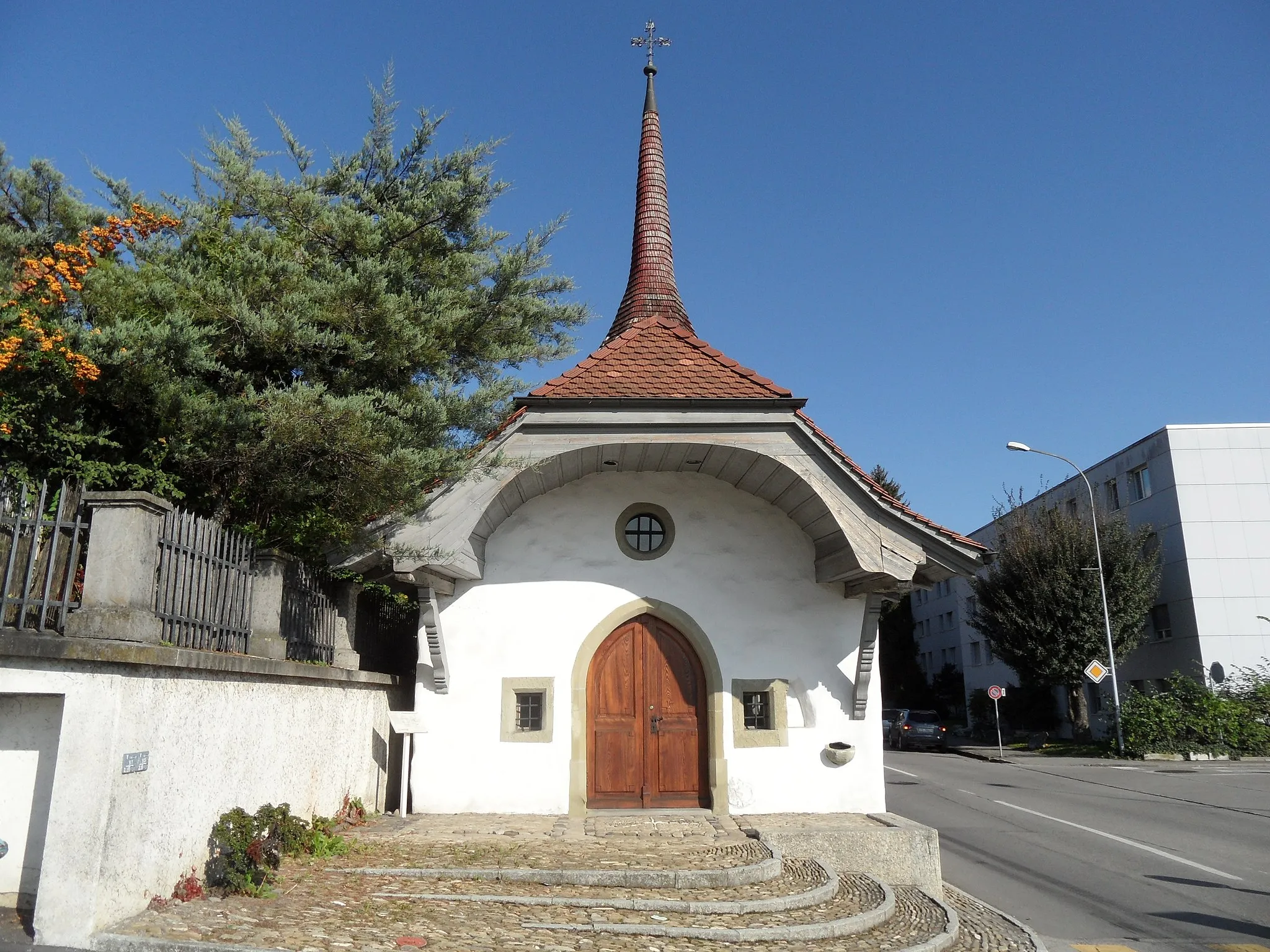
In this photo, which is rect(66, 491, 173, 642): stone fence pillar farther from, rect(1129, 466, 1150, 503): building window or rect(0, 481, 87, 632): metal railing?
rect(1129, 466, 1150, 503): building window

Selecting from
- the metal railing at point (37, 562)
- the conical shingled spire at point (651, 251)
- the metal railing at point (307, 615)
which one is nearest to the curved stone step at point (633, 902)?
the metal railing at point (307, 615)

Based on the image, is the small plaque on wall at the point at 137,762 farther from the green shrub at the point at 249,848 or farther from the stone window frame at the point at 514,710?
the stone window frame at the point at 514,710

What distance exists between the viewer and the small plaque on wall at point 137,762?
558 cm

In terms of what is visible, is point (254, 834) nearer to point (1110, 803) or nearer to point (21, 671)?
point (21, 671)

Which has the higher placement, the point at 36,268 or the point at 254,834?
the point at 36,268

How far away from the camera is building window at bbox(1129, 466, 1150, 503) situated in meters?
32.8

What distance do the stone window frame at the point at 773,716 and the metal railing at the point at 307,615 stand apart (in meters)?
4.60

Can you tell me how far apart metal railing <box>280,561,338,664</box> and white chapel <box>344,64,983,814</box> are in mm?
622

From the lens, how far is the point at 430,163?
442 inches

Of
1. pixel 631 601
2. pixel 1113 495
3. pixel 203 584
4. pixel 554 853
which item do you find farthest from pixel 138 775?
pixel 1113 495

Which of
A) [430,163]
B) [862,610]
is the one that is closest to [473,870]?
Result: [862,610]

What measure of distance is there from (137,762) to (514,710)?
5.18 meters

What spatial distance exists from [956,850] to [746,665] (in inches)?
165

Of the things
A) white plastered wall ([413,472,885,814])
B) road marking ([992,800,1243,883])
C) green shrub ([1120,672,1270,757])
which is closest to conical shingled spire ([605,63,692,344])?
white plastered wall ([413,472,885,814])
